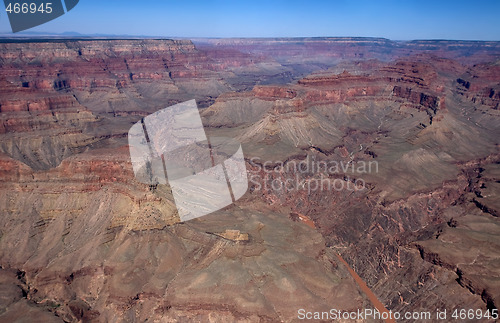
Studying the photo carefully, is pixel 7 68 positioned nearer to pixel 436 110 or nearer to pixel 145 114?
pixel 145 114

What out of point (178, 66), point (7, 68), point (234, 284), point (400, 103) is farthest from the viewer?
point (178, 66)

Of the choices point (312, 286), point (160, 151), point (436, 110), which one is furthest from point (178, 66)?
point (312, 286)

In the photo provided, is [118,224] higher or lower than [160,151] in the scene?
higher

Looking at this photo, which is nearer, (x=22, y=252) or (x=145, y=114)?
(x=22, y=252)

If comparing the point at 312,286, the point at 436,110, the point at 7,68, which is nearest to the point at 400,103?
the point at 436,110

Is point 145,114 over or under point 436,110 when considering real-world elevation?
under

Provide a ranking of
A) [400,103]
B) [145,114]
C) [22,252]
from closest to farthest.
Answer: [22,252], [400,103], [145,114]

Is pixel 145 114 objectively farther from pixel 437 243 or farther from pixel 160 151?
pixel 437 243

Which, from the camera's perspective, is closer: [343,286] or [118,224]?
[343,286]

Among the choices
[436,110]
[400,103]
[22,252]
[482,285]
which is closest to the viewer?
[482,285]
